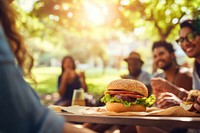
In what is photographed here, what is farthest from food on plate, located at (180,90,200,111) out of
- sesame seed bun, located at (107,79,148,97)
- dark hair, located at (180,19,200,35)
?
dark hair, located at (180,19,200,35)

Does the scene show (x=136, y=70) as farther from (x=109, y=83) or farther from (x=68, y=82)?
(x=109, y=83)

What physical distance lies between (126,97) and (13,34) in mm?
1994

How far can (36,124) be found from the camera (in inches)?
40.5

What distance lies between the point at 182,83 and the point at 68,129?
378cm

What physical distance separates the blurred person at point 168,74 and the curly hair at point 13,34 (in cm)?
218

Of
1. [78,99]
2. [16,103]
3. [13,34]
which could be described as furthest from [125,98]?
[16,103]

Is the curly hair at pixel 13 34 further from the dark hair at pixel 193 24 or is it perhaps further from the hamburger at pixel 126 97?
the dark hair at pixel 193 24

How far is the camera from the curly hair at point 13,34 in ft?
3.60

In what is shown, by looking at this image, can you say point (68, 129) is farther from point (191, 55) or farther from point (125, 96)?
point (191, 55)

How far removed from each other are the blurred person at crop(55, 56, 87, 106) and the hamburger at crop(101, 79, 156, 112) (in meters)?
4.32

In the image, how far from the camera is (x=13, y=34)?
1130mm

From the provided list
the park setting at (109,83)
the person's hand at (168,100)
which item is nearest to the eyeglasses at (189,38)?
the park setting at (109,83)

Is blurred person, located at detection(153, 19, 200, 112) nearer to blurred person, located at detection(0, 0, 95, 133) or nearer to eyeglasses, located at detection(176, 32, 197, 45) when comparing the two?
eyeglasses, located at detection(176, 32, 197, 45)

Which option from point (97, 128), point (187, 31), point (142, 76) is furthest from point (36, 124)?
point (142, 76)
